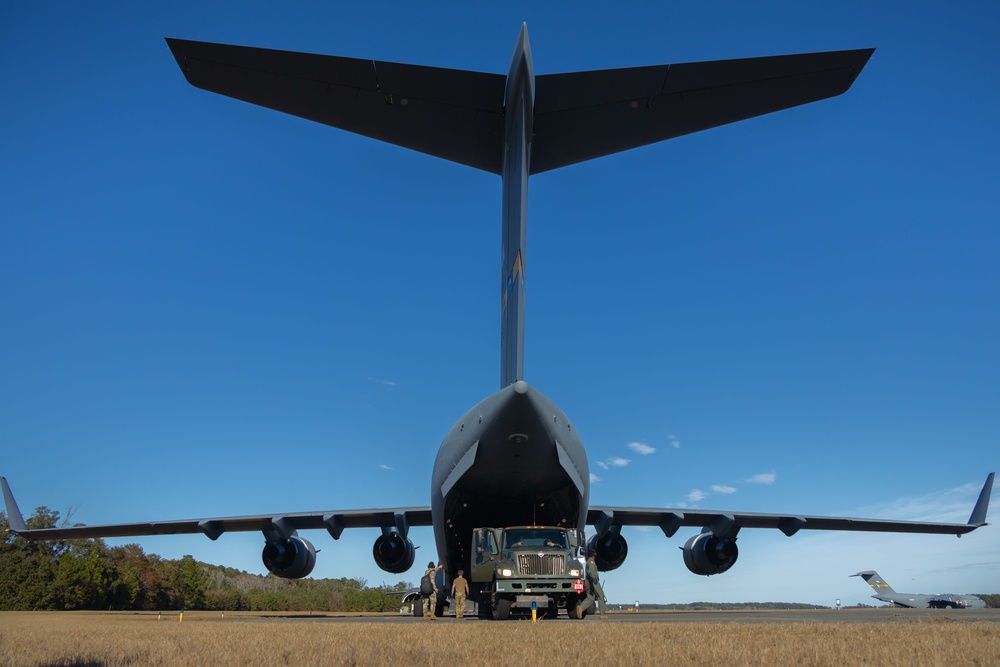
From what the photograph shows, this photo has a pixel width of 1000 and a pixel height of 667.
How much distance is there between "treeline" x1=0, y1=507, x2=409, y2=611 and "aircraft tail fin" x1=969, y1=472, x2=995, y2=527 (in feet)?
78.8

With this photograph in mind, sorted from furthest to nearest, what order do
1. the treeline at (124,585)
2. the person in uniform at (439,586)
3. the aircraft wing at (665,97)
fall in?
the treeline at (124,585) → the person in uniform at (439,586) → the aircraft wing at (665,97)

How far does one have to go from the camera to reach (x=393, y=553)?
19.7 m

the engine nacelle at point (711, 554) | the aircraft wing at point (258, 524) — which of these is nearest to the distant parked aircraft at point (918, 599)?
the engine nacelle at point (711, 554)

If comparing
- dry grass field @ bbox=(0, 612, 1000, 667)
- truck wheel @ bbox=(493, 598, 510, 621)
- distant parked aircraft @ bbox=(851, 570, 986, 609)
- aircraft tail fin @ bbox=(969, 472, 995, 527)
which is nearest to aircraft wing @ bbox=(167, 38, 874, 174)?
dry grass field @ bbox=(0, 612, 1000, 667)

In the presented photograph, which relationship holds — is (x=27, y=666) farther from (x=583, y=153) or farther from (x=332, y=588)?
(x=332, y=588)

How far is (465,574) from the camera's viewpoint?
49.9 feet

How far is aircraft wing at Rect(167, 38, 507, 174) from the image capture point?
26.1 ft

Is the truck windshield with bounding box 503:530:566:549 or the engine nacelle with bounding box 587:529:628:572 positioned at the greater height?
the engine nacelle with bounding box 587:529:628:572

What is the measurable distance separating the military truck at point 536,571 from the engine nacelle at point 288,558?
868 centimetres

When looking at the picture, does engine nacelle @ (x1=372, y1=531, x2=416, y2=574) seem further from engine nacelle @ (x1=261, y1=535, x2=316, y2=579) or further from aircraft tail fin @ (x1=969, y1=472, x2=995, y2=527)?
aircraft tail fin @ (x1=969, y1=472, x2=995, y2=527)

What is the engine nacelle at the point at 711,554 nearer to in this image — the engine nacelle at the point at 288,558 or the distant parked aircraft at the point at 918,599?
the engine nacelle at the point at 288,558

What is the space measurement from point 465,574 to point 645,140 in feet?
32.3

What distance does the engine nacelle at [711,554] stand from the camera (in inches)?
739

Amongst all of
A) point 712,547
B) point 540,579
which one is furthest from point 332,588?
point 540,579
